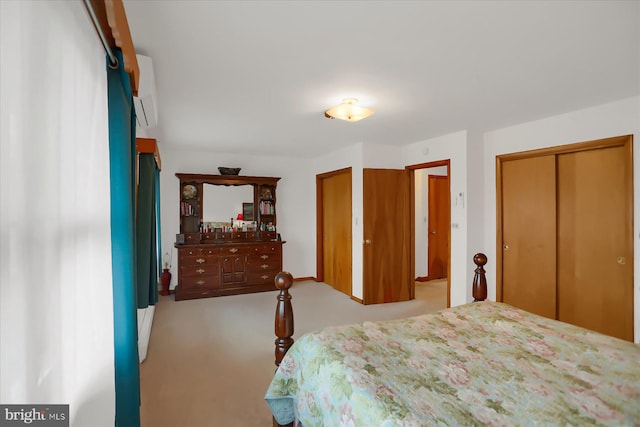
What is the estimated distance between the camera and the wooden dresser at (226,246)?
4.91 metres

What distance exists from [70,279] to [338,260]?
4528mm

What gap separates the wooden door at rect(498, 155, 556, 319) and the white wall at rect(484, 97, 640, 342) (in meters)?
0.13

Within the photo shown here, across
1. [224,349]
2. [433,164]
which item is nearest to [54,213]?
[224,349]

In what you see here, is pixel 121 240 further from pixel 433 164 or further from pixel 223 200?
pixel 223 200

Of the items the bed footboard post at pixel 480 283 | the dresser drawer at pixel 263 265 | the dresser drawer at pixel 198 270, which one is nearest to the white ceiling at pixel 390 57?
the bed footboard post at pixel 480 283

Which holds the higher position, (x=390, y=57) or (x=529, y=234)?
(x=390, y=57)

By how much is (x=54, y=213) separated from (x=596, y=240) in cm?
403

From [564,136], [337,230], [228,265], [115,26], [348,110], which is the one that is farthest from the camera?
[337,230]

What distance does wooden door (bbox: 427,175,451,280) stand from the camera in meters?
6.10

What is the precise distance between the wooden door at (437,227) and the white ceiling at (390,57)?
2.84 metres

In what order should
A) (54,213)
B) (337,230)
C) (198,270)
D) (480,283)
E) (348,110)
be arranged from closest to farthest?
(54,213) < (480,283) < (348,110) < (198,270) < (337,230)

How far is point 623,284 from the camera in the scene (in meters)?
2.89

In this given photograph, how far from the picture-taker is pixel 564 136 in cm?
321

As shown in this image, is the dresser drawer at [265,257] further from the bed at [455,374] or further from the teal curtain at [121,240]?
the teal curtain at [121,240]
